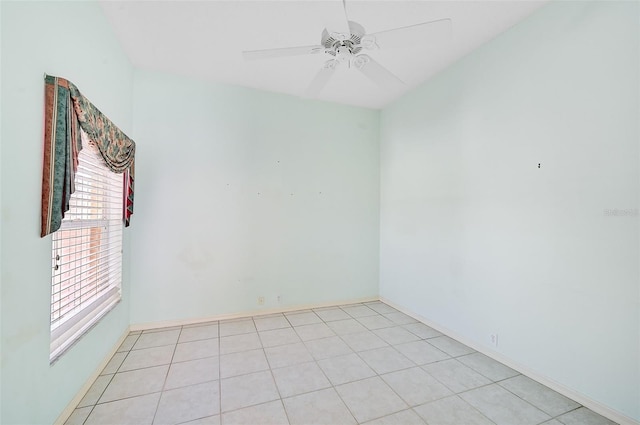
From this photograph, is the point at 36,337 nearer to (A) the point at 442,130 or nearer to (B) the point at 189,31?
(B) the point at 189,31

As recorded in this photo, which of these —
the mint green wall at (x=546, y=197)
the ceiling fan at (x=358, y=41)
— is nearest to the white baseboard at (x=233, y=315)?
the mint green wall at (x=546, y=197)

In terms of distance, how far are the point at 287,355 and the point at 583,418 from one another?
2.19m

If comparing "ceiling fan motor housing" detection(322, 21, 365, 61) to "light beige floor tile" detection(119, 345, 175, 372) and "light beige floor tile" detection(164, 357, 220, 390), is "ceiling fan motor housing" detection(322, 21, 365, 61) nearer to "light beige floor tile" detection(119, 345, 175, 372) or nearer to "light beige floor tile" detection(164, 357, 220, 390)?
"light beige floor tile" detection(164, 357, 220, 390)

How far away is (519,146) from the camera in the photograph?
239cm

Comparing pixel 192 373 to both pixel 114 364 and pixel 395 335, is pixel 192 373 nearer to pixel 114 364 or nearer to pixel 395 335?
pixel 114 364

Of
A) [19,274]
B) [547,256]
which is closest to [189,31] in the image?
[19,274]

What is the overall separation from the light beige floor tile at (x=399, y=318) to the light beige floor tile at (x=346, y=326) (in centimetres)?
A: 48

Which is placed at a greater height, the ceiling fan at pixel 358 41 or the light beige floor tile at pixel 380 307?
the ceiling fan at pixel 358 41

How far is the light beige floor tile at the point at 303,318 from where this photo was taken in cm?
345

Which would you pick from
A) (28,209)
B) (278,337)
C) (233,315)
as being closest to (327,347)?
(278,337)

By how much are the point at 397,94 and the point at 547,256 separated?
270cm

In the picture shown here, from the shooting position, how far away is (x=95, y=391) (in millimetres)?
2068

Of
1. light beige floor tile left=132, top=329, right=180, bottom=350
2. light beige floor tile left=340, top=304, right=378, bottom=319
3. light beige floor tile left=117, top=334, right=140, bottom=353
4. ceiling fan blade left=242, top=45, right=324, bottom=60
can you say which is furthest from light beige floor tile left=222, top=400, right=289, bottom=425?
ceiling fan blade left=242, top=45, right=324, bottom=60

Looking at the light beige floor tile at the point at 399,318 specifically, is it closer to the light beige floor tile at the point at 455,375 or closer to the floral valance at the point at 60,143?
the light beige floor tile at the point at 455,375
